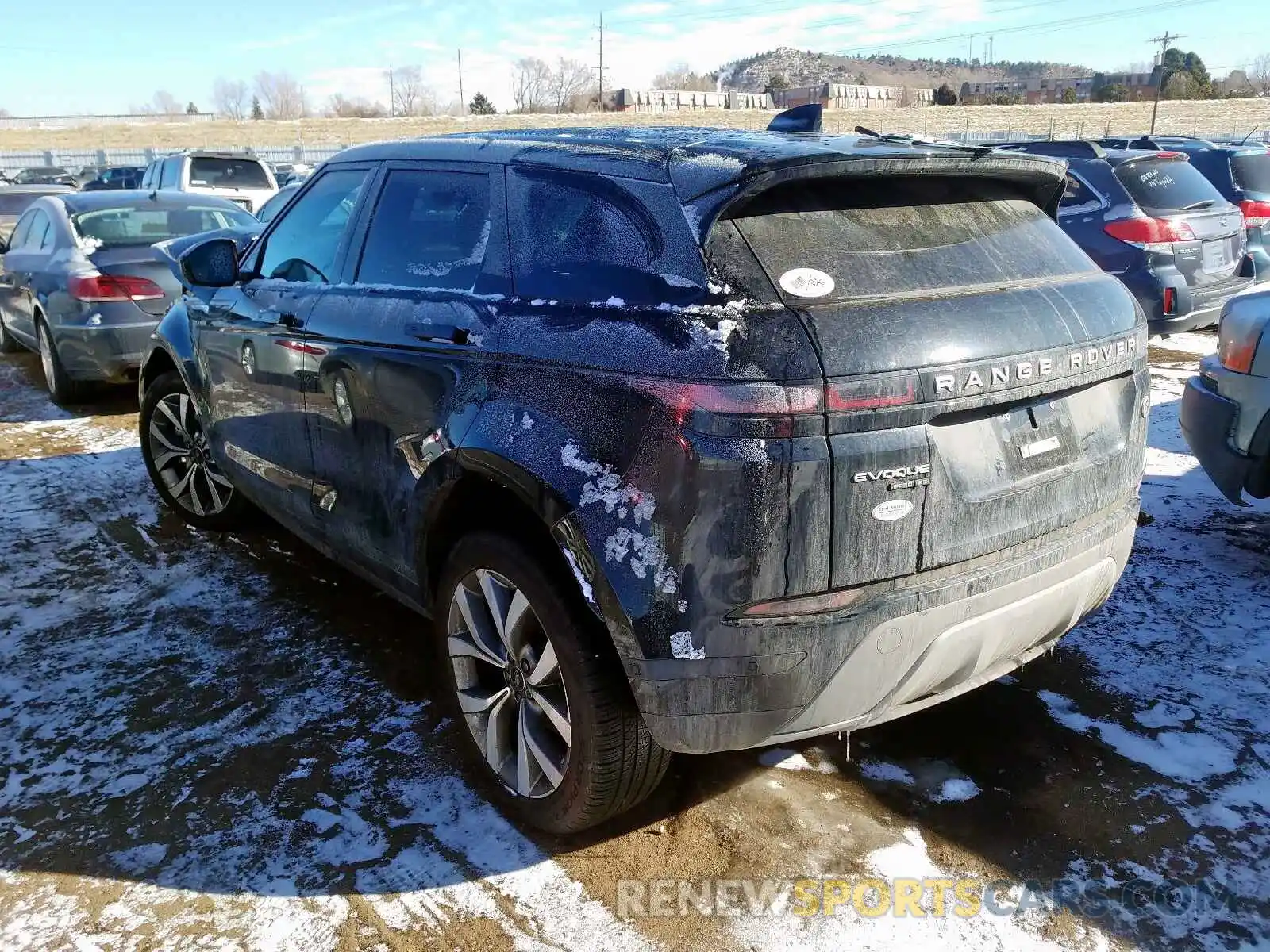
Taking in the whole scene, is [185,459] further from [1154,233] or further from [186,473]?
[1154,233]

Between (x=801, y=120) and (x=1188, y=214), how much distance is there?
617 cm

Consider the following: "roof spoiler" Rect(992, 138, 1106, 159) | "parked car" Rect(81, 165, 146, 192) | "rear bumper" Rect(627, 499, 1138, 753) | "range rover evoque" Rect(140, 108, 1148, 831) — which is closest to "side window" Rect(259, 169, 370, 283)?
"range rover evoque" Rect(140, 108, 1148, 831)

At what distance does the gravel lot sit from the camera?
2402mm

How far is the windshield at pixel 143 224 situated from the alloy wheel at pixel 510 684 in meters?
6.14

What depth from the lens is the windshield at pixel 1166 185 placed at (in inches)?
324

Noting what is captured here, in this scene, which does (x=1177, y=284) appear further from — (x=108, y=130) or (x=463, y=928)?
(x=108, y=130)

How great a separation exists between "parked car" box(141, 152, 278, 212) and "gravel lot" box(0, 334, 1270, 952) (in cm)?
1064

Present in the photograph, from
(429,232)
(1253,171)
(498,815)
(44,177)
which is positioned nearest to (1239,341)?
(429,232)

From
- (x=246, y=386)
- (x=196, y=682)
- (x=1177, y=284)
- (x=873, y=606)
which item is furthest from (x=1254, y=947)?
(x=1177, y=284)

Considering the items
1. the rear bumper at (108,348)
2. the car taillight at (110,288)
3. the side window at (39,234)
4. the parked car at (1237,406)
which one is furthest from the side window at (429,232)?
the side window at (39,234)

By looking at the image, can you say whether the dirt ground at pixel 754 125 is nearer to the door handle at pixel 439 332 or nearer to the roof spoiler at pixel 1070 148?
the roof spoiler at pixel 1070 148

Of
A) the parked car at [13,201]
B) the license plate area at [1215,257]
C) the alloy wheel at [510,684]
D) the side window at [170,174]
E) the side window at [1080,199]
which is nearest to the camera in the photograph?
the alloy wheel at [510,684]

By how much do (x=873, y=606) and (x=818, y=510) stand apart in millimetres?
283

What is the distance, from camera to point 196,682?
140 inches
